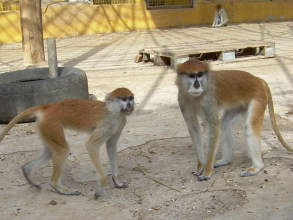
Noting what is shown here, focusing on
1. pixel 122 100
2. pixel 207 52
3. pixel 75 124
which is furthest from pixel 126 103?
pixel 207 52

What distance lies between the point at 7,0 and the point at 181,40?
5.55 metres

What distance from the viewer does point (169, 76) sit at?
27.5 feet

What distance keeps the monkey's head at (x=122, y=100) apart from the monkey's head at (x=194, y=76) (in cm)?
52

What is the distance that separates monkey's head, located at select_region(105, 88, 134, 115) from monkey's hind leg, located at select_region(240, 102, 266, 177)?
1.17 metres

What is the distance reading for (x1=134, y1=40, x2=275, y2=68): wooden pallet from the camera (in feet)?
28.8

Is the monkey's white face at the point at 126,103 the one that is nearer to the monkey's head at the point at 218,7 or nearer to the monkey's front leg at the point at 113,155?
the monkey's front leg at the point at 113,155

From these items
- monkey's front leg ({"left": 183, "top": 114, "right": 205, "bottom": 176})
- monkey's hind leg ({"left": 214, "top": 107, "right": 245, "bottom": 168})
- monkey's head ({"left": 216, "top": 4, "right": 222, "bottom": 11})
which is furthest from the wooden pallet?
monkey's head ({"left": 216, "top": 4, "right": 222, "bottom": 11})

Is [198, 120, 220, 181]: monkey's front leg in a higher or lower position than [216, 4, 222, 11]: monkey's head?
lower

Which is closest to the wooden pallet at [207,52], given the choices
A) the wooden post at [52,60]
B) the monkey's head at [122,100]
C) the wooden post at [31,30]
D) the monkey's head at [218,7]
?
the wooden post at [31,30]

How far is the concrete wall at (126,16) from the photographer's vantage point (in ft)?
44.0

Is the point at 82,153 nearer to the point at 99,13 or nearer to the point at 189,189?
the point at 189,189

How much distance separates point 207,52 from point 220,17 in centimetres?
670

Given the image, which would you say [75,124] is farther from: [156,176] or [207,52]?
[207,52]

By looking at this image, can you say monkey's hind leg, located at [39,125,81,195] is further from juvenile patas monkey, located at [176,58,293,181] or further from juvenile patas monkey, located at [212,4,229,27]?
juvenile patas monkey, located at [212,4,229,27]
